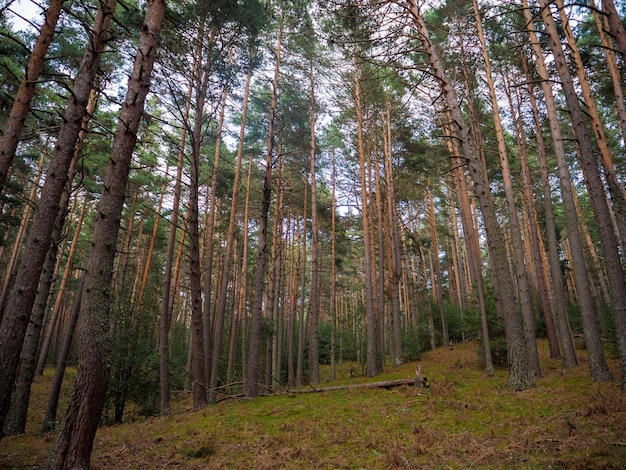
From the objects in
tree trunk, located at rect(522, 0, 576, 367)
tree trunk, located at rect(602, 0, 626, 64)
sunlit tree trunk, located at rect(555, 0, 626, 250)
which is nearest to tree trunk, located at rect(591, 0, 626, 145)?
sunlit tree trunk, located at rect(555, 0, 626, 250)

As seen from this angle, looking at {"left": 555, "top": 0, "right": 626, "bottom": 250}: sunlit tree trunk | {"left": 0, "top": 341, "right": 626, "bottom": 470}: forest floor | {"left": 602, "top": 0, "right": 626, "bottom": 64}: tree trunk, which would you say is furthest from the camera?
{"left": 555, "top": 0, "right": 626, "bottom": 250}: sunlit tree trunk

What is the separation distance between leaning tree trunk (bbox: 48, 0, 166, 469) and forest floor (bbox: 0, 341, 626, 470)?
130 centimetres

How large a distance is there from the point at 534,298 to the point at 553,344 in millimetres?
6204

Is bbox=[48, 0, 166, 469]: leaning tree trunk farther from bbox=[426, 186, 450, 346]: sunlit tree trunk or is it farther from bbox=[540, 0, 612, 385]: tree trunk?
bbox=[426, 186, 450, 346]: sunlit tree trunk

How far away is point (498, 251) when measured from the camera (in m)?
7.69

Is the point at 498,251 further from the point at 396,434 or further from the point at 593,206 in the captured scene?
the point at 396,434

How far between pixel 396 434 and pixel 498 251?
5.02 metres

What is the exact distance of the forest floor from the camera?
369 centimetres

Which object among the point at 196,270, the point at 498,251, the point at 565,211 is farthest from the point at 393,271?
the point at 196,270

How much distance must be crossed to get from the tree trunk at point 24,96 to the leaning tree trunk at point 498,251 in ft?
25.6

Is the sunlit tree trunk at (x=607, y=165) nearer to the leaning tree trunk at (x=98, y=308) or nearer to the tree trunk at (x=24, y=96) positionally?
the leaning tree trunk at (x=98, y=308)

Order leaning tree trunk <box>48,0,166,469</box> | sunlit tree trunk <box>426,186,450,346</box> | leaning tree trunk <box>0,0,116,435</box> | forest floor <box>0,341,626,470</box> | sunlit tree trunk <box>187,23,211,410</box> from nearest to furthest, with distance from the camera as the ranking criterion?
leaning tree trunk <box>48,0,166,469</box>
forest floor <box>0,341,626,470</box>
leaning tree trunk <box>0,0,116,435</box>
sunlit tree trunk <box>187,23,211,410</box>
sunlit tree trunk <box>426,186,450,346</box>

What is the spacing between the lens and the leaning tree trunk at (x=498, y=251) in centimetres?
719

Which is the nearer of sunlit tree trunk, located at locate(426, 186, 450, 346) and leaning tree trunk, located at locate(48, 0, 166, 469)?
leaning tree trunk, located at locate(48, 0, 166, 469)
